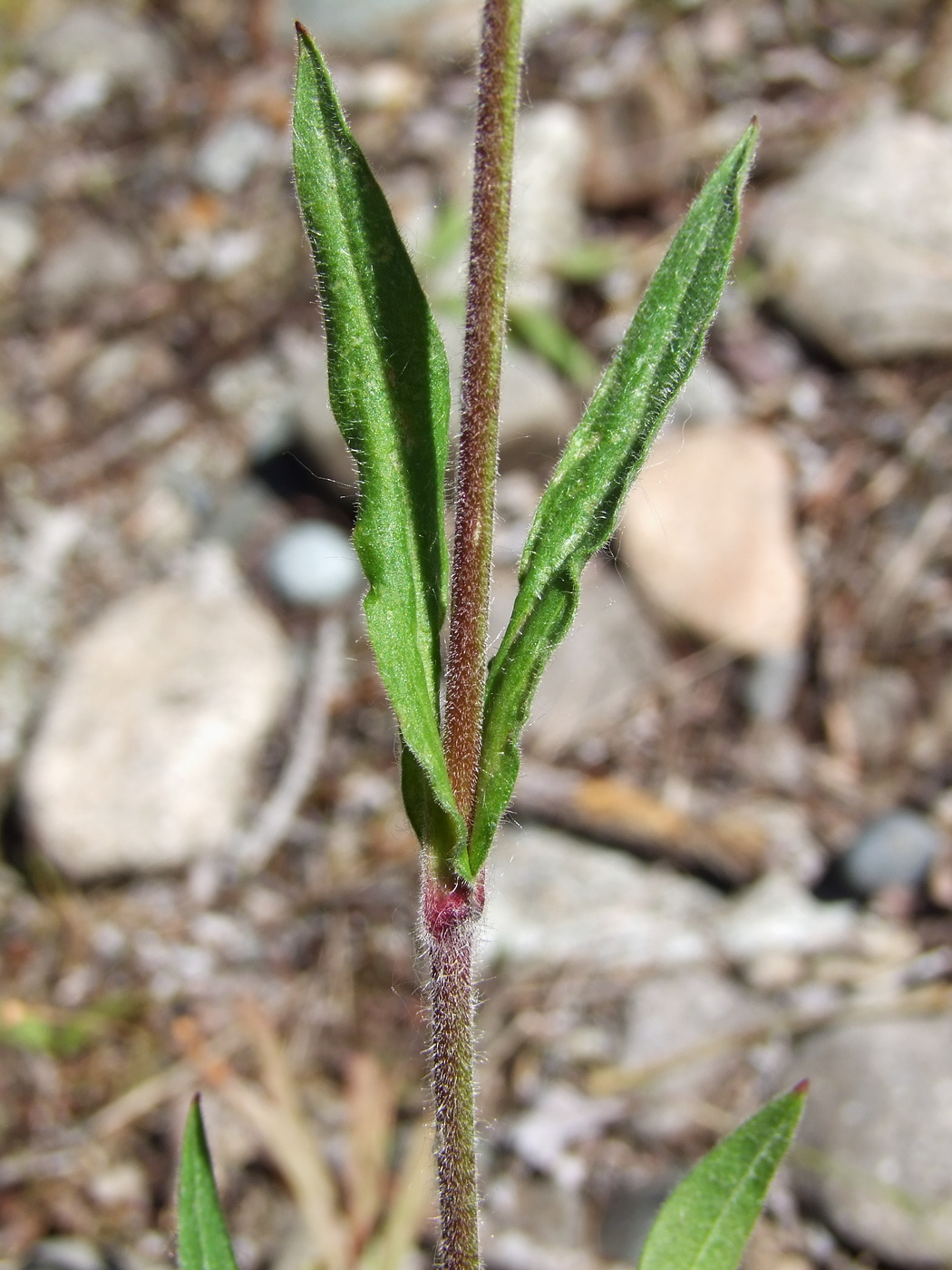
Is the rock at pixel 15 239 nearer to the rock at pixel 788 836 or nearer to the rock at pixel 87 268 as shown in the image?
the rock at pixel 87 268

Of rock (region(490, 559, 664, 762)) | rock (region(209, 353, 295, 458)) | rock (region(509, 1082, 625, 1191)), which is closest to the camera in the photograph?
rock (region(509, 1082, 625, 1191))

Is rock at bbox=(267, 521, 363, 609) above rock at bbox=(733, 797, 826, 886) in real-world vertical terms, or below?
above

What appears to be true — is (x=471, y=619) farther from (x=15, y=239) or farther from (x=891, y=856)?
(x=15, y=239)

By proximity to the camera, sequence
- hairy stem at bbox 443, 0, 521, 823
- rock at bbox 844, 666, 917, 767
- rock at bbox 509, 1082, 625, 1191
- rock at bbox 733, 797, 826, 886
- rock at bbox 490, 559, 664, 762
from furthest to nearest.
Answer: rock at bbox 490, 559, 664, 762 < rock at bbox 844, 666, 917, 767 < rock at bbox 733, 797, 826, 886 < rock at bbox 509, 1082, 625, 1191 < hairy stem at bbox 443, 0, 521, 823

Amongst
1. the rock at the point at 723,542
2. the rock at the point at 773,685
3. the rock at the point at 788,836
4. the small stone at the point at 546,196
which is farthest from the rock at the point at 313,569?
the rock at the point at 788,836

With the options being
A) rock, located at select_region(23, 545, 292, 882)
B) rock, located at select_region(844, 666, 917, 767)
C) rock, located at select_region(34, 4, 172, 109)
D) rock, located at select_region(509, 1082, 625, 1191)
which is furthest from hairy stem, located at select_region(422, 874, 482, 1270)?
rock, located at select_region(34, 4, 172, 109)

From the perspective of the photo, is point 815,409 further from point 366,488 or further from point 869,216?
point 366,488

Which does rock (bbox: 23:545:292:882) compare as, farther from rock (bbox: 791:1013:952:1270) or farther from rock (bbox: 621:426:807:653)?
rock (bbox: 791:1013:952:1270)

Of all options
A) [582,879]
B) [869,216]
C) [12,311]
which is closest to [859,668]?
[582,879]
